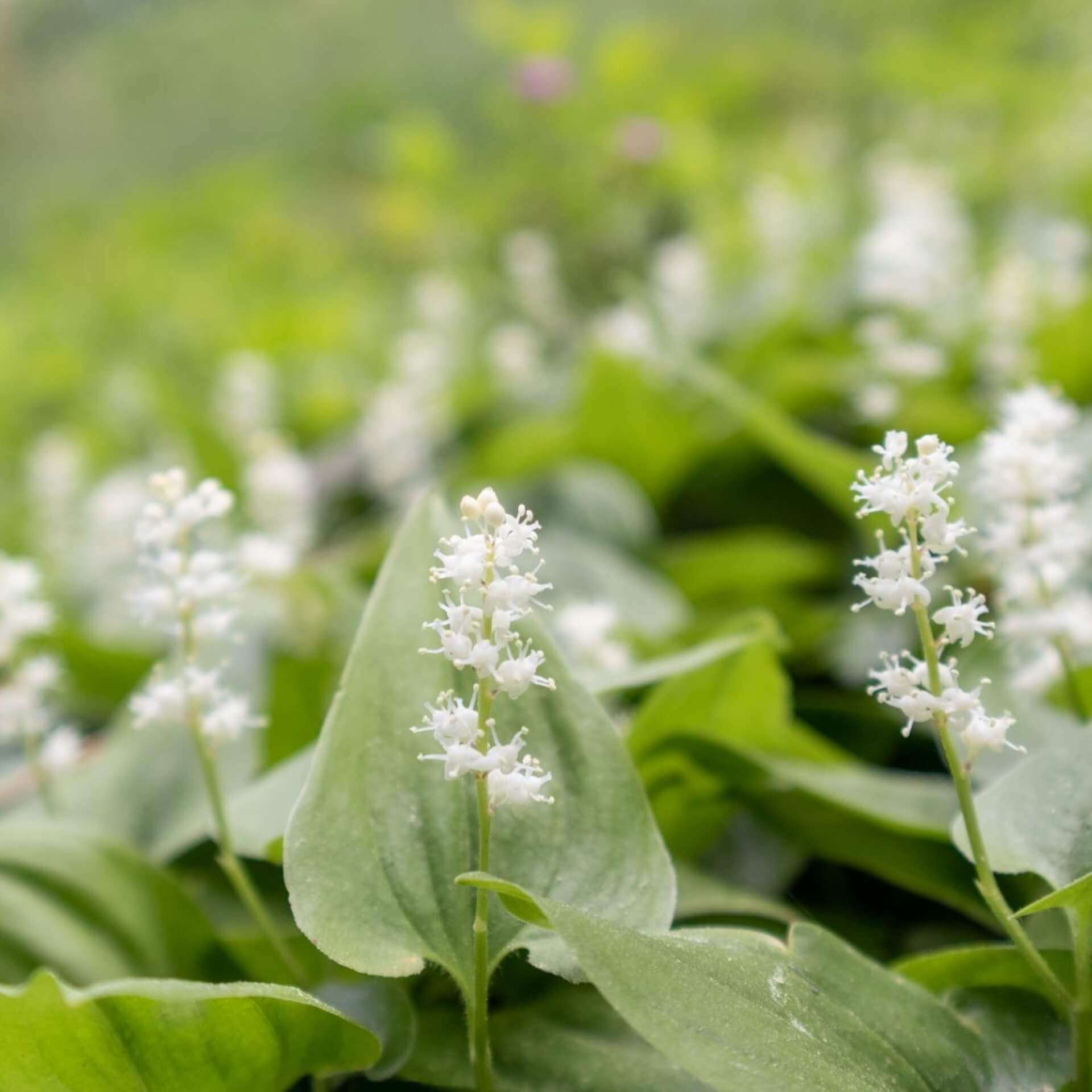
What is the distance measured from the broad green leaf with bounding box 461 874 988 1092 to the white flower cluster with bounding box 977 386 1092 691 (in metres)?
0.29

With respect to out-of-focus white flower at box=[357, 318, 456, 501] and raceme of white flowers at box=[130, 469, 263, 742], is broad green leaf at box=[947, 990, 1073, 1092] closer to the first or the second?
raceme of white flowers at box=[130, 469, 263, 742]

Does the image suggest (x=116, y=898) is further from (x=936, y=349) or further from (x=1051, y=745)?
(x=936, y=349)

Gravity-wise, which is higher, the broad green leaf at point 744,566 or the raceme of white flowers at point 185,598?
the raceme of white flowers at point 185,598

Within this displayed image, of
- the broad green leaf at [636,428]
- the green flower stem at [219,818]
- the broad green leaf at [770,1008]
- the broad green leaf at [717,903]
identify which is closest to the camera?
the broad green leaf at [770,1008]

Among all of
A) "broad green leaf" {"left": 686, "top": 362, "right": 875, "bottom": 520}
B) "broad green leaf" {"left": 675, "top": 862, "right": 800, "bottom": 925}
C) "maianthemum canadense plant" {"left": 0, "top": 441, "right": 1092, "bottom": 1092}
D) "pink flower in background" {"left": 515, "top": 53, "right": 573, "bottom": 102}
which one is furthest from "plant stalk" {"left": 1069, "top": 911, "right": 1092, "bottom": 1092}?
"pink flower in background" {"left": 515, "top": 53, "right": 573, "bottom": 102}

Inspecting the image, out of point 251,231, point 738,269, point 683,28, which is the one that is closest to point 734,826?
point 738,269

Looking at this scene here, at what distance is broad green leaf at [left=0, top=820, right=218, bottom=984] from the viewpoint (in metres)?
0.79

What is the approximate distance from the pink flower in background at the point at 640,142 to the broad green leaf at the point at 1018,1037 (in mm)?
2351

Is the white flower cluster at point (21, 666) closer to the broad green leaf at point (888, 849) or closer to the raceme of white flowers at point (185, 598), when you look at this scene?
the raceme of white flowers at point (185, 598)

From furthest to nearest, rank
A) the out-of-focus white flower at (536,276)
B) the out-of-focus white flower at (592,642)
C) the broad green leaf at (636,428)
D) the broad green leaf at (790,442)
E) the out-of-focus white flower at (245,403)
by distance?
the out-of-focus white flower at (536,276) → the out-of-focus white flower at (245,403) → the broad green leaf at (636,428) → the broad green leaf at (790,442) → the out-of-focus white flower at (592,642)

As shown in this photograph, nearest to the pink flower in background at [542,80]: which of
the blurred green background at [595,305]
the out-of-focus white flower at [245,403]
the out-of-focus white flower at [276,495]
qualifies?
the blurred green background at [595,305]

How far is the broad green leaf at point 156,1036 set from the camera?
1.86ft

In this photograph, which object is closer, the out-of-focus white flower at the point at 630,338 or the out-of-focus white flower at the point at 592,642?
the out-of-focus white flower at the point at 592,642

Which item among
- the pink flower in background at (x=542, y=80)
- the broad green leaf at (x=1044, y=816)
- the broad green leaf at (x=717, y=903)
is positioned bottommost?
the broad green leaf at (x=717, y=903)
